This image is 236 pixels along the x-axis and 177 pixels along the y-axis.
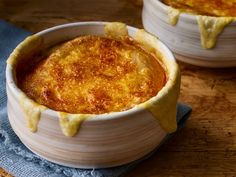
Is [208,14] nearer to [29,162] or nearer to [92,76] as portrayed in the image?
[92,76]

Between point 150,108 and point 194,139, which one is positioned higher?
→ point 150,108

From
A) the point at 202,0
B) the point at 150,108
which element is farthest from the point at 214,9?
the point at 150,108

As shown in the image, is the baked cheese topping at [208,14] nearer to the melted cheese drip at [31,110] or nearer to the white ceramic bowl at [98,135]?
the white ceramic bowl at [98,135]

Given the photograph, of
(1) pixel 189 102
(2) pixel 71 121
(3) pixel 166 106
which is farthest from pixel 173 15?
(2) pixel 71 121

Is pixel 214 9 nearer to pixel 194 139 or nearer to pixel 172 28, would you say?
pixel 172 28

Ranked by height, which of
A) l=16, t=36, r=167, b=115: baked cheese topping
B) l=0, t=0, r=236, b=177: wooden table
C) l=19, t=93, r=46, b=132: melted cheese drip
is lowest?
l=0, t=0, r=236, b=177: wooden table

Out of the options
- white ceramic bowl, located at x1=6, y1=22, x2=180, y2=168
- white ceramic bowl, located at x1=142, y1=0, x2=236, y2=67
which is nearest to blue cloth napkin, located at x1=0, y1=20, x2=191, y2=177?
white ceramic bowl, located at x1=6, y1=22, x2=180, y2=168

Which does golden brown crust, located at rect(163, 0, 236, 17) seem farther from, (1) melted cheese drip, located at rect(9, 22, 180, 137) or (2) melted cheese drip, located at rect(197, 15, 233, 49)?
(1) melted cheese drip, located at rect(9, 22, 180, 137)
